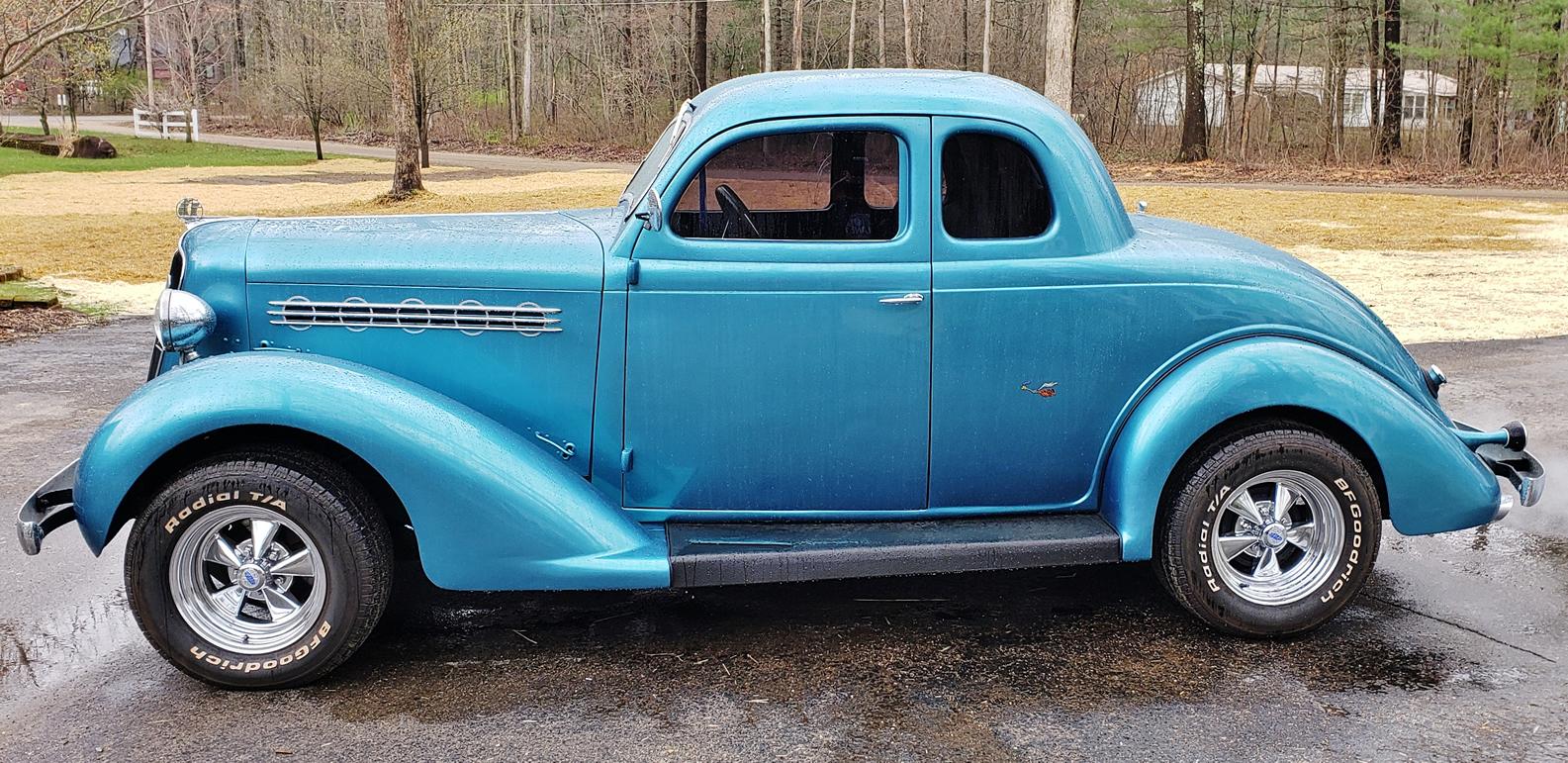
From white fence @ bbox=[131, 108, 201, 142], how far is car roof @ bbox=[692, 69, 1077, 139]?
46.0m

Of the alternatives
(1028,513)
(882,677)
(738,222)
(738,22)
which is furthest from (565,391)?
(738,22)

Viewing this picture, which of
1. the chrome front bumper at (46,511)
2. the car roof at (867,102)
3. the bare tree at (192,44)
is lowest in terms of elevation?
the chrome front bumper at (46,511)

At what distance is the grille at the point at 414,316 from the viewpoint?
4.04 meters

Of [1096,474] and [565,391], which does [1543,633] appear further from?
[565,391]

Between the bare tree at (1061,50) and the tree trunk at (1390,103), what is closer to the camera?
the bare tree at (1061,50)

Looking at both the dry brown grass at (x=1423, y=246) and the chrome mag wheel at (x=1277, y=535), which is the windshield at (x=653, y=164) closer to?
the chrome mag wheel at (x=1277, y=535)

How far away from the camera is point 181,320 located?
3.97 meters

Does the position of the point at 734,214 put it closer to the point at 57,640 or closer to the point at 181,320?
the point at 181,320

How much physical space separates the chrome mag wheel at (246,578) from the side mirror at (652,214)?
1.43 metres

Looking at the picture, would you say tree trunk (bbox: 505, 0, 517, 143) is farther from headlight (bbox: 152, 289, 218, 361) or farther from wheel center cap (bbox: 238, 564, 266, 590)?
wheel center cap (bbox: 238, 564, 266, 590)

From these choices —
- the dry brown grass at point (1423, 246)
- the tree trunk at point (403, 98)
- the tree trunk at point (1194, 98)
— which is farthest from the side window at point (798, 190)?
the tree trunk at point (1194, 98)

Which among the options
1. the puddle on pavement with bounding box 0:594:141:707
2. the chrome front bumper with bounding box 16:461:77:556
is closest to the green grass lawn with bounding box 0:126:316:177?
the puddle on pavement with bounding box 0:594:141:707

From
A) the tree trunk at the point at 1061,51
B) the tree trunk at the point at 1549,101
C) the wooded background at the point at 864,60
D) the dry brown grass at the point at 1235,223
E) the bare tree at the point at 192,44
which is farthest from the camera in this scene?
the bare tree at the point at 192,44

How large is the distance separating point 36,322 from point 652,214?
888 cm
